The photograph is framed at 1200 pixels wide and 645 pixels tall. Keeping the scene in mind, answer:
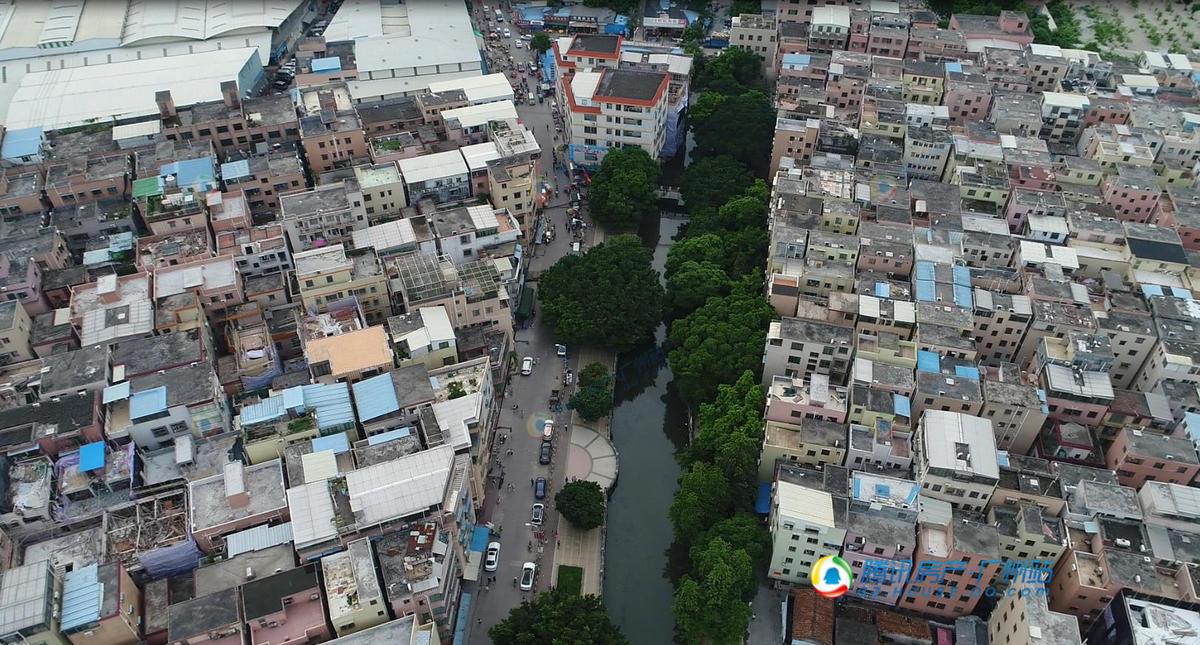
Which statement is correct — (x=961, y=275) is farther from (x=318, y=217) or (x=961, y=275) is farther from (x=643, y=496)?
(x=318, y=217)

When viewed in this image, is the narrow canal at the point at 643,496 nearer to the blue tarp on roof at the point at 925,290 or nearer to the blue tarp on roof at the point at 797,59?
the blue tarp on roof at the point at 925,290

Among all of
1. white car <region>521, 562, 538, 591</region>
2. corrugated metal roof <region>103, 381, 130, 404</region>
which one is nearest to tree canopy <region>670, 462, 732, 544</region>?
white car <region>521, 562, 538, 591</region>

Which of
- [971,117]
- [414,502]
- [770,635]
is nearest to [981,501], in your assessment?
[770,635]

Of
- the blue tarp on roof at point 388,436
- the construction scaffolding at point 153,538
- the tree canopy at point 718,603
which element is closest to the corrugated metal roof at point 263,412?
the construction scaffolding at point 153,538

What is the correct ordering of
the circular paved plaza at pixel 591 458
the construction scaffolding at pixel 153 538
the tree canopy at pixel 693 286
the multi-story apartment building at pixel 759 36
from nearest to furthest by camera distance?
the construction scaffolding at pixel 153 538
the circular paved plaza at pixel 591 458
the tree canopy at pixel 693 286
the multi-story apartment building at pixel 759 36

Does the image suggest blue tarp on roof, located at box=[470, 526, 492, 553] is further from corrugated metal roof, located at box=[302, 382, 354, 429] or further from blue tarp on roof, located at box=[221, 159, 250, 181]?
blue tarp on roof, located at box=[221, 159, 250, 181]

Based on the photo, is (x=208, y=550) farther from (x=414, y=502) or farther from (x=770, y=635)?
(x=770, y=635)
